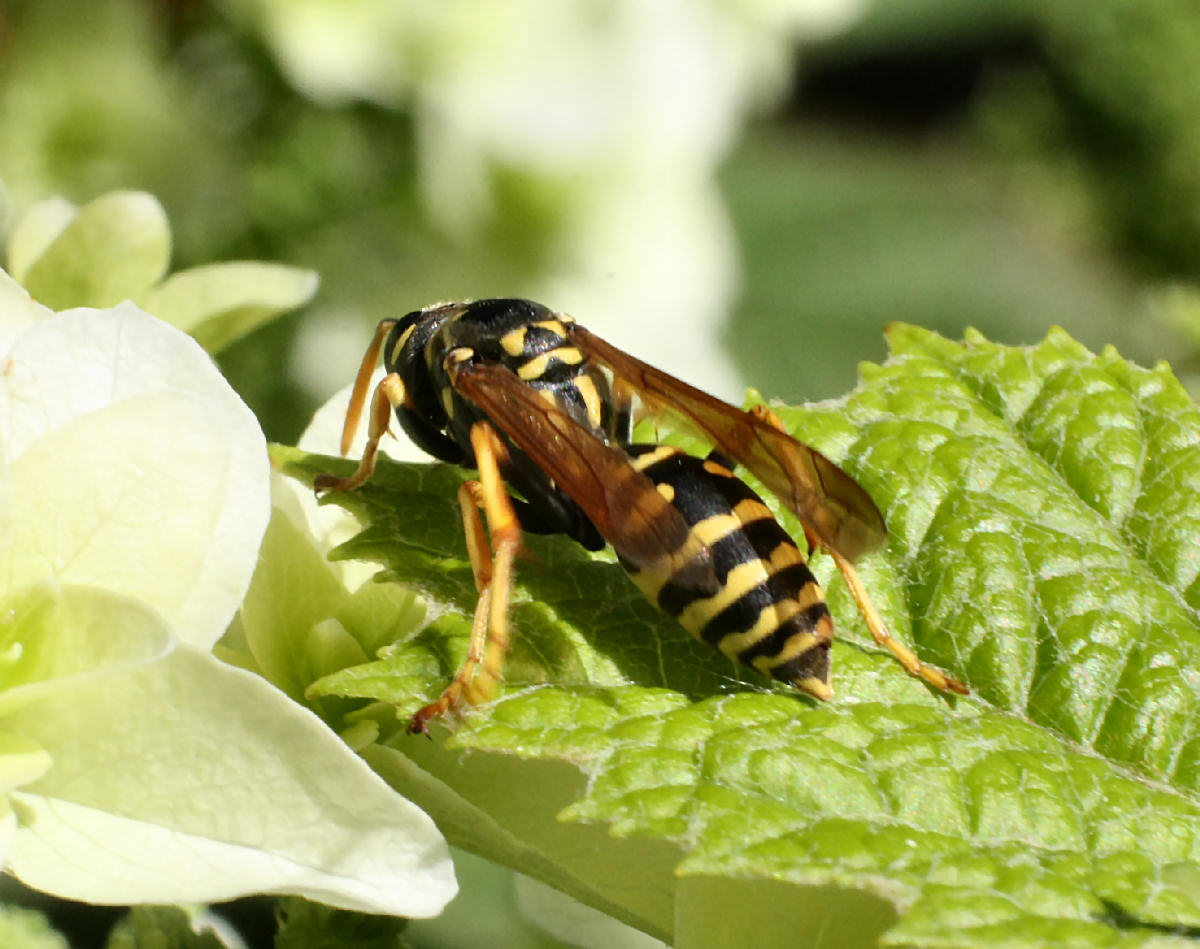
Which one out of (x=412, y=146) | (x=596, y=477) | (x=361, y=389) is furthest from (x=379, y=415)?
(x=412, y=146)

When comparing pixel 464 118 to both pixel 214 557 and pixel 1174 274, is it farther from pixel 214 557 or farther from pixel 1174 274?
pixel 1174 274

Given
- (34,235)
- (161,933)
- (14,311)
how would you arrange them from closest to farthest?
1. (14,311)
2. (161,933)
3. (34,235)

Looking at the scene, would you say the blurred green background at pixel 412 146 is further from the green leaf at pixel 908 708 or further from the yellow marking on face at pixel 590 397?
the yellow marking on face at pixel 590 397

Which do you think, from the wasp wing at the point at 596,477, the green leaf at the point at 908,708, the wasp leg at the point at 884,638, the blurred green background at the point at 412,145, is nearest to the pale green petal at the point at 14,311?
the green leaf at the point at 908,708

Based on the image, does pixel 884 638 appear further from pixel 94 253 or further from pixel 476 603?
pixel 94 253

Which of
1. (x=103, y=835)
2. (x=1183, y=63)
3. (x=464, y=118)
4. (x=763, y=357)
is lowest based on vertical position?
(x=763, y=357)

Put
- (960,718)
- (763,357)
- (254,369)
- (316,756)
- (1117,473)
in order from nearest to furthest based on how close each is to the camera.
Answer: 1. (316,756)
2. (960,718)
3. (1117,473)
4. (254,369)
5. (763,357)

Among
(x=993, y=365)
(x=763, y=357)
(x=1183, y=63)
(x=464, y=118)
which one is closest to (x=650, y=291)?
(x=464, y=118)

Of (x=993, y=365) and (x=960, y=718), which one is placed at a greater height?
(x=993, y=365)
